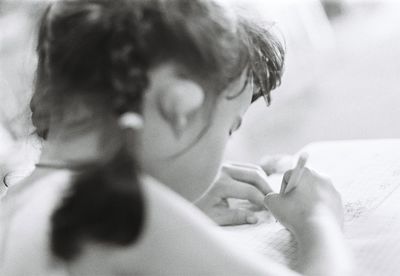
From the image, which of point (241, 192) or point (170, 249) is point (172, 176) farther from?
point (241, 192)

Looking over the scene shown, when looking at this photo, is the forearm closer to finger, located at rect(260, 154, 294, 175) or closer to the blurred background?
finger, located at rect(260, 154, 294, 175)

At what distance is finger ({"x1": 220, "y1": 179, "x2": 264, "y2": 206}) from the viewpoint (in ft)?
2.52

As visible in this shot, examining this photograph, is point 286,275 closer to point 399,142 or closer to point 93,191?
→ point 93,191

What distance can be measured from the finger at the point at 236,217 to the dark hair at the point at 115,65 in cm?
30

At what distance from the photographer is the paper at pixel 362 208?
25.5 inches

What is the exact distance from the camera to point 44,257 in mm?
477

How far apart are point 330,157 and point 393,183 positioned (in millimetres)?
143

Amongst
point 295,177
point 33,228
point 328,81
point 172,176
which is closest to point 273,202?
point 295,177

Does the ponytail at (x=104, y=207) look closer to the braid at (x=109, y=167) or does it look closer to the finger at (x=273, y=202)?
the braid at (x=109, y=167)

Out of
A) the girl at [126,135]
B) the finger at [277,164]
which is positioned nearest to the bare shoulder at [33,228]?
the girl at [126,135]

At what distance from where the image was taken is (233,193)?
2.53 feet

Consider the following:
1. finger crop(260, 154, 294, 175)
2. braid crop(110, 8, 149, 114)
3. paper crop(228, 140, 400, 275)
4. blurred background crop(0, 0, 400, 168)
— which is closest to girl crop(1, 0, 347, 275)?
braid crop(110, 8, 149, 114)

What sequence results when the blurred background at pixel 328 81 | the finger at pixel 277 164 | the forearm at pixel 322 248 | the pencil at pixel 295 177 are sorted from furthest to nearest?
the blurred background at pixel 328 81, the finger at pixel 277 164, the pencil at pixel 295 177, the forearm at pixel 322 248

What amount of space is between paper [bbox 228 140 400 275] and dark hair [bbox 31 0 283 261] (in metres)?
0.26
